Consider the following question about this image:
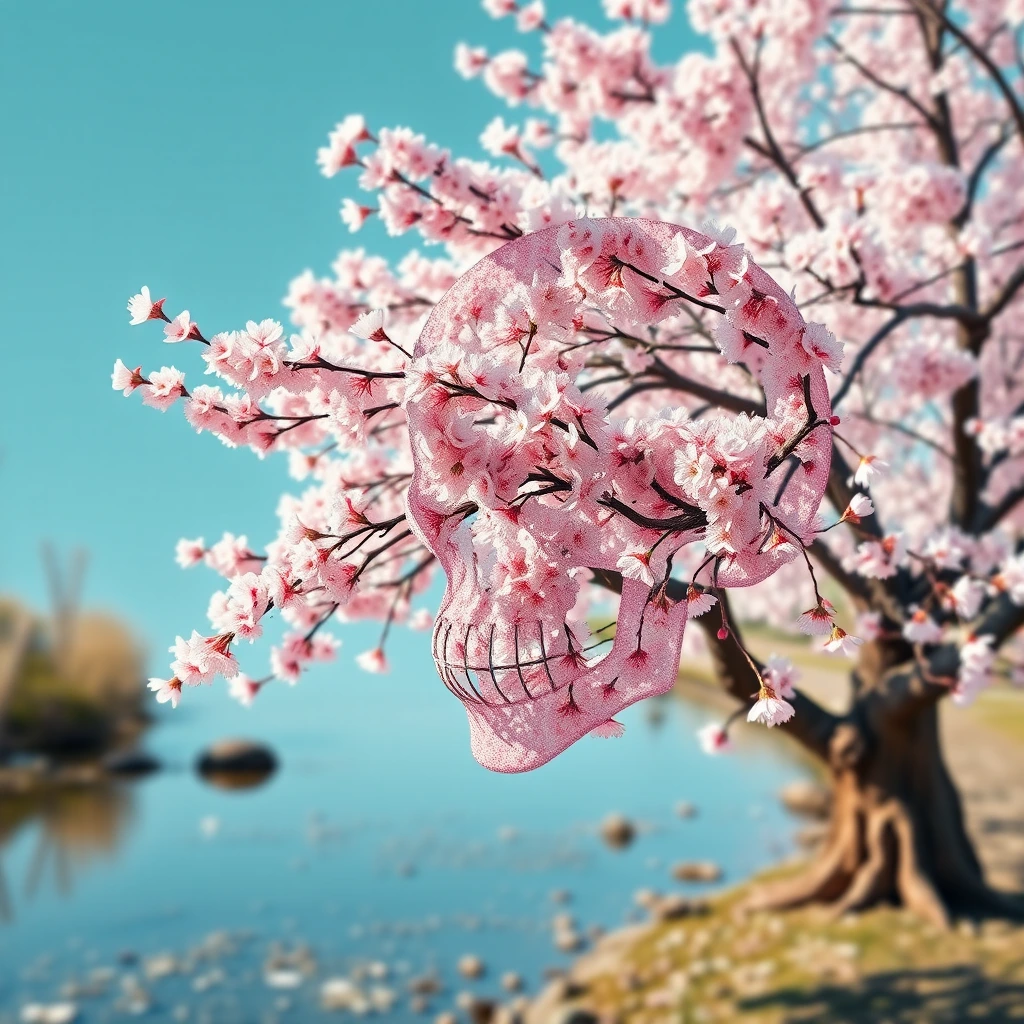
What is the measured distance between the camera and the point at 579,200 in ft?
14.0

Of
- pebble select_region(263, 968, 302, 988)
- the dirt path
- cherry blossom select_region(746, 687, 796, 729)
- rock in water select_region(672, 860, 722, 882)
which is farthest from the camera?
rock in water select_region(672, 860, 722, 882)

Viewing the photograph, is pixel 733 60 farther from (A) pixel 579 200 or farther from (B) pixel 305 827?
(B) pixel 305 827

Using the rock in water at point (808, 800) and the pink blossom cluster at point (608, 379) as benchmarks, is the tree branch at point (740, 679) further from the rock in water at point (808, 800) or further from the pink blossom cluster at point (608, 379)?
the rock in water at point (808, 800)

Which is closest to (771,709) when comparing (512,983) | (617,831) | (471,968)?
(512,983)

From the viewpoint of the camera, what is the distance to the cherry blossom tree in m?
2.23

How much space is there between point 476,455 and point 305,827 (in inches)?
519

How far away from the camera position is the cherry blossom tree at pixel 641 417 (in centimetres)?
223

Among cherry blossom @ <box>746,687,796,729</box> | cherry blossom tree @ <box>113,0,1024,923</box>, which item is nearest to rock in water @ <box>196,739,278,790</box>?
cherry blossom tree @ <box>113,0,1024,923</box>

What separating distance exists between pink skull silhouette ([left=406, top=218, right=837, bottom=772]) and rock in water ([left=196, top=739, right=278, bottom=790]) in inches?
637

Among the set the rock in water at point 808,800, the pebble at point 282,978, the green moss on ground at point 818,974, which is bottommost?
the green moss on ground at point 818,974

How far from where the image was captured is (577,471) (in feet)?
6.94

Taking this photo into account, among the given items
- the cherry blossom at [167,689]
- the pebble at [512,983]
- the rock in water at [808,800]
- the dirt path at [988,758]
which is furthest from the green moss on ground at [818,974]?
the rock in water at [808,800]

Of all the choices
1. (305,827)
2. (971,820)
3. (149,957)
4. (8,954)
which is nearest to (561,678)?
(149,957)

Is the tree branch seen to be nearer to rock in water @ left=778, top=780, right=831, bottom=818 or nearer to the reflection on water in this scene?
rock in water @ left=778, top=780, right=831, bottom=818
